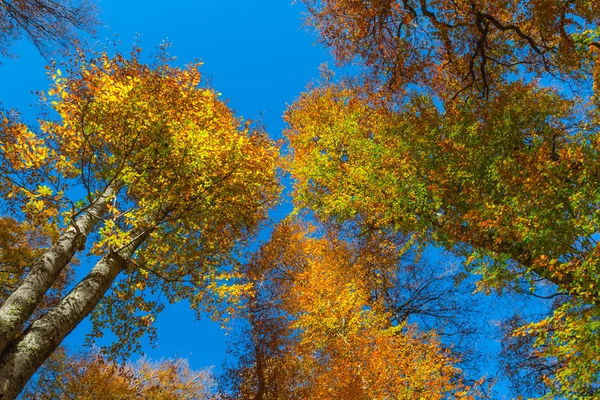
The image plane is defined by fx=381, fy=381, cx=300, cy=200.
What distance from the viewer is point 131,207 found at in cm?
725

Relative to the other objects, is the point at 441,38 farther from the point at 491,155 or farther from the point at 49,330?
the point at 49,330

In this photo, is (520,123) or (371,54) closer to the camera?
(371,54)

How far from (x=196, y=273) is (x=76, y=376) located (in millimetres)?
10629

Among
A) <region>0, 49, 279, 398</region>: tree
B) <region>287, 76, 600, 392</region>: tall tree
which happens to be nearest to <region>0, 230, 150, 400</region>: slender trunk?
<region>0, 49, 279, 398</region>: tree

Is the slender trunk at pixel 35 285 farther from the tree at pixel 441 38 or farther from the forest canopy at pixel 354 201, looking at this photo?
the tree at pixel 441 38

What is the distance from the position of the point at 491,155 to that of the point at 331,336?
6941 millimetres

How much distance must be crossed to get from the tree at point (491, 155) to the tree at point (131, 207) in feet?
11.4

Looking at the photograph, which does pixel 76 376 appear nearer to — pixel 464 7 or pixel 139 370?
pixel 139 370

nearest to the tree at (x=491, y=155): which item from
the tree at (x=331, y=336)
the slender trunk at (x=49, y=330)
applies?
the tree at (x=331, y=336)

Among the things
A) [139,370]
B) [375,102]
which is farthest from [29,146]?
[139,370]

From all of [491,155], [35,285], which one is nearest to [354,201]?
[491,155]

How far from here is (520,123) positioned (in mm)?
10000

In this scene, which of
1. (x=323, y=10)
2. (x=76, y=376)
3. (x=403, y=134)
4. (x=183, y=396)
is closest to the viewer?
(x=323, y=10)

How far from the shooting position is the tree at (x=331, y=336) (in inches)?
386
